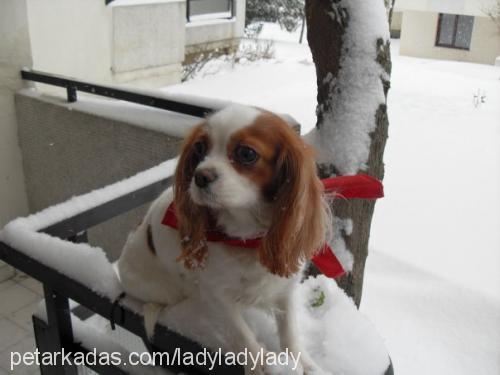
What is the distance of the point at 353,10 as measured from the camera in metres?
1.85

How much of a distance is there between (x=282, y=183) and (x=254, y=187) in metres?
0.06

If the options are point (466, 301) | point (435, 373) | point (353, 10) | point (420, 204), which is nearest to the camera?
point (353, 10)

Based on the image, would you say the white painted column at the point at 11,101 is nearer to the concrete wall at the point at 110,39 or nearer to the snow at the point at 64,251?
the concrete wall at the point at 110,39

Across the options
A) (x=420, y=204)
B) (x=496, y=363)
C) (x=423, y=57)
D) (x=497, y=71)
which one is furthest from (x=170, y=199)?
(x=423, y=57)

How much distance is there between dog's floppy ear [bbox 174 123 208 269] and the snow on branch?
86cm

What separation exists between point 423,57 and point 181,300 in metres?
15.6

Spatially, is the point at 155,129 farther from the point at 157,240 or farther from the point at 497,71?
the point at 497,71

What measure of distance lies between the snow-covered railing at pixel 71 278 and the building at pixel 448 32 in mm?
13779

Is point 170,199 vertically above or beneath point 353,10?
beneath

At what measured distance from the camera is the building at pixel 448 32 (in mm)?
13602

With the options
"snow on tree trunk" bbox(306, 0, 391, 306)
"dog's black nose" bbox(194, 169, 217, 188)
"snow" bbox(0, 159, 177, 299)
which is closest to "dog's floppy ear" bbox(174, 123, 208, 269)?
"dog's black nose" bbox(194, 169, 217, 188)

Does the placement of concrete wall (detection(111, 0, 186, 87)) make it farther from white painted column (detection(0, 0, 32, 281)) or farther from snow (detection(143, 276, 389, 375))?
snow (detection(143, 276, 389, 375))

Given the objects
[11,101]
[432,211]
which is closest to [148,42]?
[11,101]

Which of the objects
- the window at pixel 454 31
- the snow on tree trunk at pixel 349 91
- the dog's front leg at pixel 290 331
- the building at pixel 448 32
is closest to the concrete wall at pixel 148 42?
the snow on tree trunk at pixel 349 91
